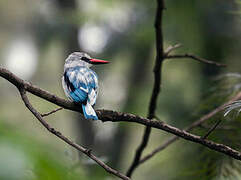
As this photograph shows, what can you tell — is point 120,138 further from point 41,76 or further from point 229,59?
point 41,76

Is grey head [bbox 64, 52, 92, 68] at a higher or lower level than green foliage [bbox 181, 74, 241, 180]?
higher

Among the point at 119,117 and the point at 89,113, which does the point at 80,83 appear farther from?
the point at 119,117

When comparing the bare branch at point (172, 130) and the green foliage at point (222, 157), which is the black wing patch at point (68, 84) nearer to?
the green foliage at point (222, 157)

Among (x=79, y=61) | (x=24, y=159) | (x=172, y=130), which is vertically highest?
(x=79, y=61)

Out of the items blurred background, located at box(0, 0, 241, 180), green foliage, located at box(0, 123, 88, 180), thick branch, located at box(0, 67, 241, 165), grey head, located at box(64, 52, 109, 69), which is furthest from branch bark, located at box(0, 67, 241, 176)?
grey head, located at box(64, 52, 109, 69)

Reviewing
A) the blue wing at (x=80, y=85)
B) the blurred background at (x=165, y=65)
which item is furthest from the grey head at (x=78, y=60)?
the blurred background at (x=165, y=65)

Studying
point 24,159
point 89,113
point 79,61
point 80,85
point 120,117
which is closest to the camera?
point 24,159

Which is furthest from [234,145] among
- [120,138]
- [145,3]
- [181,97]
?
[120,138]

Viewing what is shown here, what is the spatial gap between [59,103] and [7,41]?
1154 cm

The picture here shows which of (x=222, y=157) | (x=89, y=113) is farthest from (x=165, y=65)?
(x=89, y=113)

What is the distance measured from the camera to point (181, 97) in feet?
19.7

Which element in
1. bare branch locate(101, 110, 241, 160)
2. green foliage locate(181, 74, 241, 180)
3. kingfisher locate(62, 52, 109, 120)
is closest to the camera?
bare branch locate(101, 110, 241, 160)

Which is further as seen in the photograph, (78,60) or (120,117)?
(78,60)

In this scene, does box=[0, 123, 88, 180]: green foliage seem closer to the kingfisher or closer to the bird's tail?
the bird's tail
